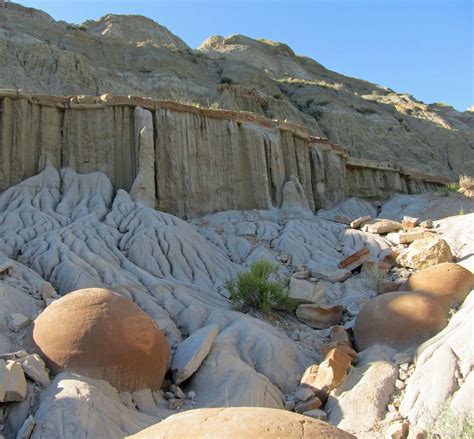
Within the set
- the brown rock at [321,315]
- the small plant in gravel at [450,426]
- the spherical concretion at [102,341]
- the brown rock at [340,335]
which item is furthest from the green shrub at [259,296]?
the small plant in gravel at [450,426]

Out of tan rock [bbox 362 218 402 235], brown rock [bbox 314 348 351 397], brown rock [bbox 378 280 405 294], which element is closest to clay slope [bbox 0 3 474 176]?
tan rock [bbox 362 218 402 235]

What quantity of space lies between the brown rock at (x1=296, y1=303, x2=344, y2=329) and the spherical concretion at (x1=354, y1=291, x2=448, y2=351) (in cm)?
183

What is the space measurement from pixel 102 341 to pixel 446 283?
690 centimetres

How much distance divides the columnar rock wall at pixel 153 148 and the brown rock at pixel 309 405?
39.4 ft

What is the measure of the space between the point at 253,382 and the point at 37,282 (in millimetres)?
5487

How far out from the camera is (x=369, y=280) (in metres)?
15.4

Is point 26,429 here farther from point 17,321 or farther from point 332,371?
point 332,371

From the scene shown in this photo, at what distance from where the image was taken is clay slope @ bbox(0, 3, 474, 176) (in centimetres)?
3312

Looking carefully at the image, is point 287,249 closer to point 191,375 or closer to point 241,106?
point 191,375

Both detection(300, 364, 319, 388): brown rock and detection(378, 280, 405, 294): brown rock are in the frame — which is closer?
detection(300, 364, 319, 388): brown rock

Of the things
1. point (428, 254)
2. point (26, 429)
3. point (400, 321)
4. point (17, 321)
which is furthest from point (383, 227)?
point (26, 429)

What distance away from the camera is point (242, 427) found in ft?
15.2

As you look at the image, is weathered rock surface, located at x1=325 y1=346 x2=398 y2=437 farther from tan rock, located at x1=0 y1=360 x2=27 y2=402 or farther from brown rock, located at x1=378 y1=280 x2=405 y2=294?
tan rock, located at x1=0 y1=360 x2=27 y2=402

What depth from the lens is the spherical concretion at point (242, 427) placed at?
4.56 metres
